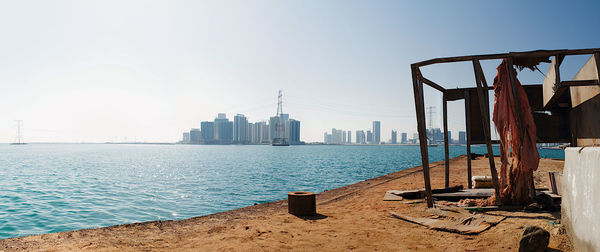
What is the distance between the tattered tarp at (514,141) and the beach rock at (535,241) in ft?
9.44

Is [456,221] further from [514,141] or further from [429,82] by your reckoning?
[429,82]

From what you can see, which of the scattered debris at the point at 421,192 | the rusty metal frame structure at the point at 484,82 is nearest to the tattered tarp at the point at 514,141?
the rusty metal frame structure at the point at 484,82

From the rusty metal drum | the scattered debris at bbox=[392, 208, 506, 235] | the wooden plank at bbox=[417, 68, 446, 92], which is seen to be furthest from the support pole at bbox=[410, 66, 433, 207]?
the rusty metal drum

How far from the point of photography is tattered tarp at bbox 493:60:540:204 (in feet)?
23.5

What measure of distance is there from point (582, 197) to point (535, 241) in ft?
3.75

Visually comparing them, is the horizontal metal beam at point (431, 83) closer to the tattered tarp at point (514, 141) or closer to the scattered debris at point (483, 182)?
the tattered tarp at point (514, 141)

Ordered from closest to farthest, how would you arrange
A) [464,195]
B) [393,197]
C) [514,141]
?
[514,141] → [464,195] → [393,197]

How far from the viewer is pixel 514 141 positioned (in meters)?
7.28

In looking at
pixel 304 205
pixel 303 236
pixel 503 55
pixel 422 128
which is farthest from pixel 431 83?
pixel 303 236

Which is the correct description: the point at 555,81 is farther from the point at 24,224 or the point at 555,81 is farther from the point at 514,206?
the point at 24,224

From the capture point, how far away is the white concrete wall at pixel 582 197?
133 inches

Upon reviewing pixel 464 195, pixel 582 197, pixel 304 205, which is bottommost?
pixel 304 205

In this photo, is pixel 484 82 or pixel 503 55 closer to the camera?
pixel 503 55

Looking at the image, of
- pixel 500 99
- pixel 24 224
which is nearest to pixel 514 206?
pixel 500 99
